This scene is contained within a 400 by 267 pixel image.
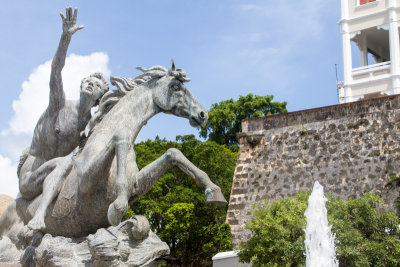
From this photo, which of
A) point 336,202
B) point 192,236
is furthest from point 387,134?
point 192,236

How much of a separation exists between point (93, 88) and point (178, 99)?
94 centimetres

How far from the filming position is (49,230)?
5.69 metres

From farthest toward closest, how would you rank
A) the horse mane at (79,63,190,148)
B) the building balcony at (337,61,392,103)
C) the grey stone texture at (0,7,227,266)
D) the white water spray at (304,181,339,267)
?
the building balcony at (337,61,392,103), the white water spray at (304,181,339,267), the horse mane at (79,63,190,148), the grey stone texture at (0,7,227,266)

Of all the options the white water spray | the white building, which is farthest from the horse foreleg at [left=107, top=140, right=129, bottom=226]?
the white building

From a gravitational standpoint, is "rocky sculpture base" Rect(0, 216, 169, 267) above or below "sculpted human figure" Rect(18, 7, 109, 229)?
below

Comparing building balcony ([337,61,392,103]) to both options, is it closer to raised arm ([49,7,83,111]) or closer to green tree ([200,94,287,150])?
green tree ([200,94,287,150])

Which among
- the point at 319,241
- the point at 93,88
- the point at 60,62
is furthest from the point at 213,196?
the point at 319,241

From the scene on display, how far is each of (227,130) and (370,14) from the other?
11902 mm

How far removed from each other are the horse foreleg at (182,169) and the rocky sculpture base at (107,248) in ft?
1.20

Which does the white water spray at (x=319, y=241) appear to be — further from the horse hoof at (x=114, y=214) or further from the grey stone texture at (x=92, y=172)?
the horse hoof at (x=114, y=214)

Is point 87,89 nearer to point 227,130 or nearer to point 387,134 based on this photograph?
point 387,134

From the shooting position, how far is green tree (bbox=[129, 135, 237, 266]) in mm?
28109

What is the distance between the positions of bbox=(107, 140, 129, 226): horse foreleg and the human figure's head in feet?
3.02

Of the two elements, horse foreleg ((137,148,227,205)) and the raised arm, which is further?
the raised arm
